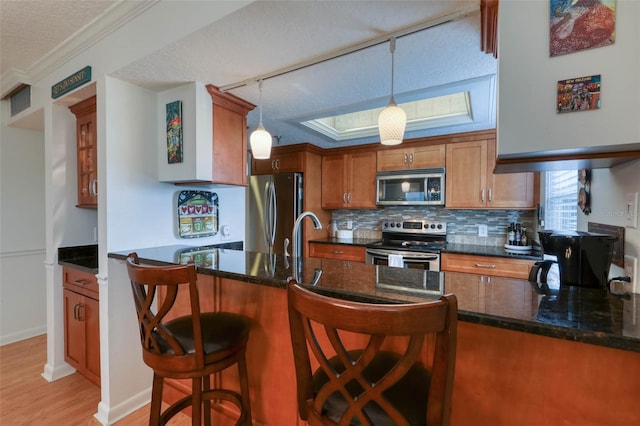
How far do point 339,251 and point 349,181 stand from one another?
0.98m

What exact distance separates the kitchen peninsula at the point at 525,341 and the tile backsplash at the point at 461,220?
2438 millimetres

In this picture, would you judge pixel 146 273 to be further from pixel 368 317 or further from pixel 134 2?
pixel 134 2

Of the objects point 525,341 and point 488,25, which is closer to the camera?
point 525,341

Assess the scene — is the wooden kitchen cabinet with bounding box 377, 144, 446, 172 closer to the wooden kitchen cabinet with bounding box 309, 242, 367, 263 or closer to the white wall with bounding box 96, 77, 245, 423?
the wooden kitchen cabinet with bounding box 309, 242, 367, 263

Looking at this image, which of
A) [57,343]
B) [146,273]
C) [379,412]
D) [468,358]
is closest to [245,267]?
[146,273]

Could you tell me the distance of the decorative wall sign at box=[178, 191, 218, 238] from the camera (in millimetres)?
2273

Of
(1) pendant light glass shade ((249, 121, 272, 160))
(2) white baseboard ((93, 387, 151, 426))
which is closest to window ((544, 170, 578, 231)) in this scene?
(1) pendant light glass shade ((249, 121, 272, 160))

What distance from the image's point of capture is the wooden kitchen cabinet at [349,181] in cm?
376

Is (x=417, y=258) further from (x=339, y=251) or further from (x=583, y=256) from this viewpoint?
(x=583, y=256)

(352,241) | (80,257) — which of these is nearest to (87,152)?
(80,257)

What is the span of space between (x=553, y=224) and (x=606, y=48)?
7.14 feet

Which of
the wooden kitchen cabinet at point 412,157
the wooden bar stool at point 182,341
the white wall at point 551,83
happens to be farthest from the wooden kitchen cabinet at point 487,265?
the wooden bar stool at point 182,341

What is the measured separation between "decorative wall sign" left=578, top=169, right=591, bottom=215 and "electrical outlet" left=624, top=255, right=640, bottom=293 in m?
0.49

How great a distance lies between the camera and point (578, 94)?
86cm
